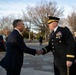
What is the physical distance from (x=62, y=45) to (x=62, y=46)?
0.02 metres

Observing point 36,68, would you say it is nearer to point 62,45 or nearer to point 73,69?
point 73,69

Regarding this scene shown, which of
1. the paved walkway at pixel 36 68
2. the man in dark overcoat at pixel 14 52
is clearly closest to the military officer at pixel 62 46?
the man in dark overcoat at pixel 14 52

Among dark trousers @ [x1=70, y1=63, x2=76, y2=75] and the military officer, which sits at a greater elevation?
the military officer

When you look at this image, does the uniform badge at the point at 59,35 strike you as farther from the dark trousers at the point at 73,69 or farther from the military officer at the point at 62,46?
the dark trousers at the point at 73,69

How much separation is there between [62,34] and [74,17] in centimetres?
5624

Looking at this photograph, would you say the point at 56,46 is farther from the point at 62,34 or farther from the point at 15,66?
the point at 15,66

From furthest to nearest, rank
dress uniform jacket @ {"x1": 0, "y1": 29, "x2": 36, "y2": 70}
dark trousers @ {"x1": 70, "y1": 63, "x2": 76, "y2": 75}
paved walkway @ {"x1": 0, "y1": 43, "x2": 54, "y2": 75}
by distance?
1. paved walkway @ {"x1": 0, "y1": 43, "x2": 54, "y2": 75}
2. dark trousers @ {"x1": 70, "y1": 63, "x2": 76, "y2": 75}
3. dress uniform jacket @ {"x1": 0, "y1": 29, "x2": 36, "y2": 70}

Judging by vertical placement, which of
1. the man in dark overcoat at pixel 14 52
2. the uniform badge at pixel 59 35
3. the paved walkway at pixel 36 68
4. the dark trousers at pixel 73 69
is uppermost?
the uniform badge at pixel 59 35

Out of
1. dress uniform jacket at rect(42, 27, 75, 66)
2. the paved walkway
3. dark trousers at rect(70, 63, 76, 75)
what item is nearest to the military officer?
dress uniform jacket at rect(42, 27, 75, 66)

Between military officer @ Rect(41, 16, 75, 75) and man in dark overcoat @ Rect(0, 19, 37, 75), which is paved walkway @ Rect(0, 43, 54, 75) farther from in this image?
military officer @ Rect(41, 16, 75, 75)

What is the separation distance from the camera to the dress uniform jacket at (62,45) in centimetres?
627

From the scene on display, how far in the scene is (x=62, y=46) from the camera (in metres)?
6.45

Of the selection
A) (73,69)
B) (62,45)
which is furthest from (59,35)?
(73,69)

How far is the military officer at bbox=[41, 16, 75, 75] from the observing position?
247 inches
